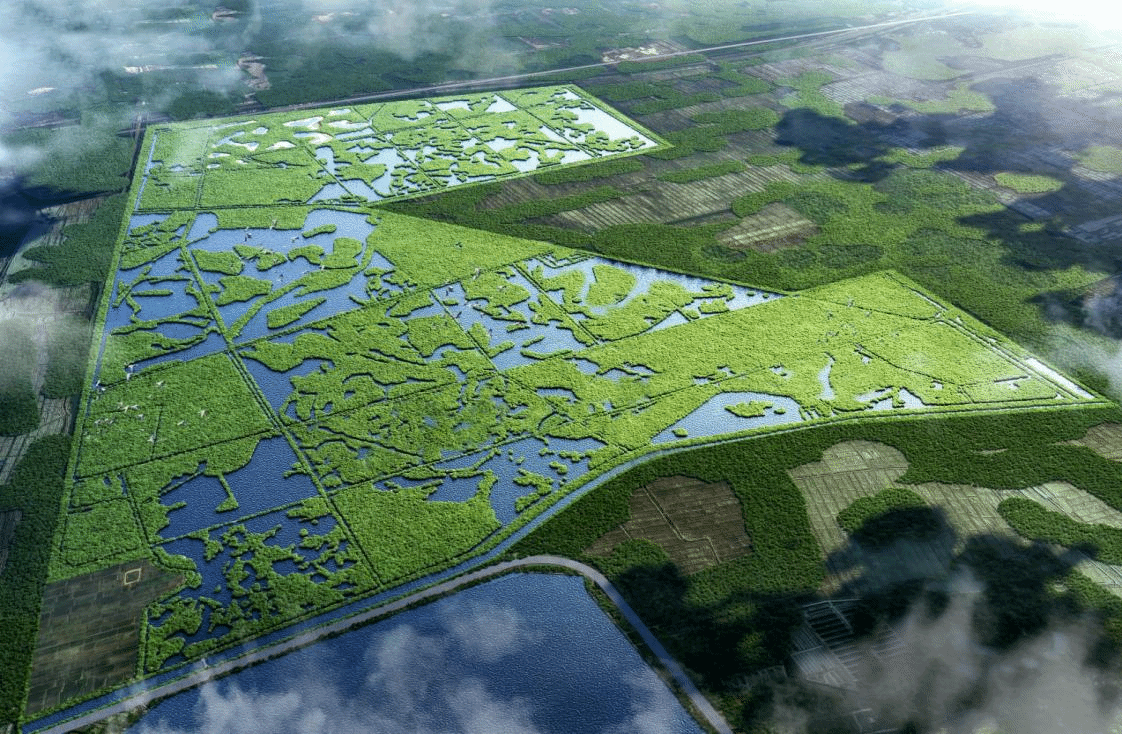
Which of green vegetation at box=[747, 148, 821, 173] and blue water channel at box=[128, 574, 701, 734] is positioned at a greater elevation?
green vegetation at box=[747, 148, 821, 173]

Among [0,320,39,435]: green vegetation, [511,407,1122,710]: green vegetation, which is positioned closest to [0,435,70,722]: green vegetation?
[0,320,39,435]: green vegetation

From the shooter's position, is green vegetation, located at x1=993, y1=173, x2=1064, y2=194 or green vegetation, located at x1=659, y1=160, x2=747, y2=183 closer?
green vegetation, located at x1=993, y1=173, x2=1064, y2=194

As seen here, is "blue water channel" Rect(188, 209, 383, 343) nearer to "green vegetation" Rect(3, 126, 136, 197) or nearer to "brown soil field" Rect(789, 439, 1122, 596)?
"green vegetation" Rect(3, 126, 136, 197)

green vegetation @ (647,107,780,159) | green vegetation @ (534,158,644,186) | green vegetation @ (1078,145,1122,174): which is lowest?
green vegetation @ (534,158,644,186)

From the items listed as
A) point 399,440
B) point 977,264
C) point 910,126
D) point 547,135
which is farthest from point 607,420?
point 910,126

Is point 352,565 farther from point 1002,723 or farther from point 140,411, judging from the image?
point 1002,723

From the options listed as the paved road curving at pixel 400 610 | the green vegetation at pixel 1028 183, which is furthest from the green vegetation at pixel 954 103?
the paved road curving at pixel 400 610

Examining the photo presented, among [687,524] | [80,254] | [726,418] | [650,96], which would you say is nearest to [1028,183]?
[650,96]
